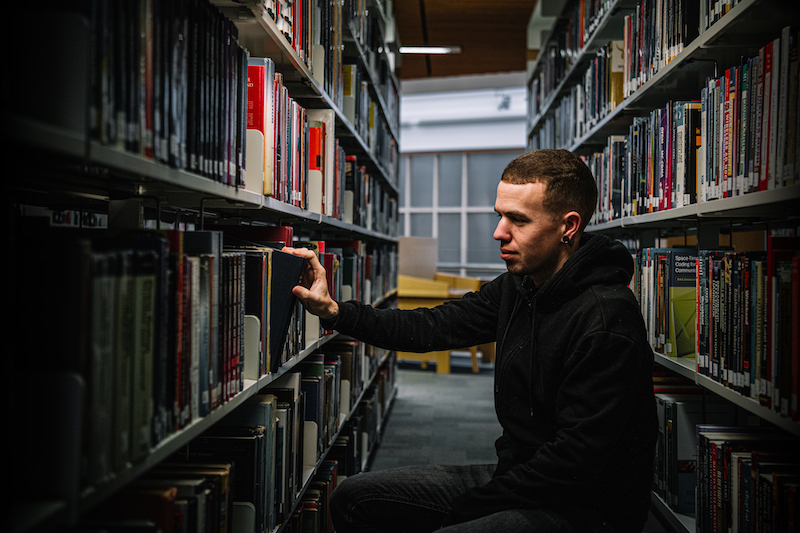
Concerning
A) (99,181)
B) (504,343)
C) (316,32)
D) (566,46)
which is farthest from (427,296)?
(99,181)

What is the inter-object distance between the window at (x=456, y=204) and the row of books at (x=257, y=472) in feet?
17.7

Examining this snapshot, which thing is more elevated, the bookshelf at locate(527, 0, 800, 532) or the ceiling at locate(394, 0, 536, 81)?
the ceiling at locate(394, 0, 536, 81)

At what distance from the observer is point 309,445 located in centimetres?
166

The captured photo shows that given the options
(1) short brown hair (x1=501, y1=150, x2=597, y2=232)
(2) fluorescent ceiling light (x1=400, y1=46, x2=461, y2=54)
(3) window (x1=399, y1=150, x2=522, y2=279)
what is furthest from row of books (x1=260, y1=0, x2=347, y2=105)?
(3) window (x1=399, y1=150, x2=522, y2=279)

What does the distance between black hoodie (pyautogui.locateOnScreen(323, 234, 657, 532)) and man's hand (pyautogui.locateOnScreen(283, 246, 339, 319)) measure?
1.55 ft

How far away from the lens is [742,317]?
123cm

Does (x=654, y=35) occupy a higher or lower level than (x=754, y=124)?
higher

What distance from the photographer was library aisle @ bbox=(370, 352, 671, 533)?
9.98 ft

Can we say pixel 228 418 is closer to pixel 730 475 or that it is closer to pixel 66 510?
pixel 66 510

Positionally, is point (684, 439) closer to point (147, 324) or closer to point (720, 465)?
point (720, 465)

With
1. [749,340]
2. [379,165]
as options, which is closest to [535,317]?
[749,340]

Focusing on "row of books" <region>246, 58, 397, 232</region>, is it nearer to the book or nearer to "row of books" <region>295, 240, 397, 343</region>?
the book

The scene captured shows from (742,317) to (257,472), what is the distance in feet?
3.70

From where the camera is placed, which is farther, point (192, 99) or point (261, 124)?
point (261, 124)
